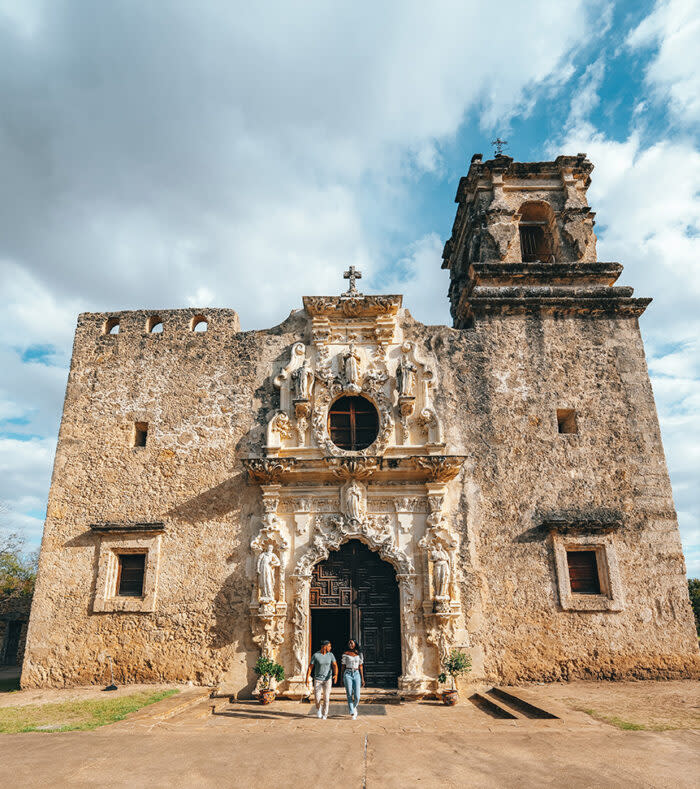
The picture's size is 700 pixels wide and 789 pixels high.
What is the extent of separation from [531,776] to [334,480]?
644 centimetres

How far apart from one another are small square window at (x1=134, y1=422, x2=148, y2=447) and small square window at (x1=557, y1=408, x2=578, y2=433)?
914 cm

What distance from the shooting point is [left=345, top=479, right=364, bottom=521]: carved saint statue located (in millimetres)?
11039

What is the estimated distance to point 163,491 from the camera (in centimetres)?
1168

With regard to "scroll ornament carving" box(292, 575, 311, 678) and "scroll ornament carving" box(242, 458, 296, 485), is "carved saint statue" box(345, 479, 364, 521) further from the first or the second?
"scroll ornament carving" box(292, 575, 311, 678)

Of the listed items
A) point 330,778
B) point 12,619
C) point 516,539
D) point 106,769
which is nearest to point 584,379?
point 516,539

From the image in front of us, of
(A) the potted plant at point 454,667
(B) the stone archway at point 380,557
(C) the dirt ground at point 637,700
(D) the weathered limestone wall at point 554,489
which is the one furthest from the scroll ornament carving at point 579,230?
(A) the potted plant at point 454,667

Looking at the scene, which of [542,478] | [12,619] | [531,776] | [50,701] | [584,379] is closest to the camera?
[531,776]

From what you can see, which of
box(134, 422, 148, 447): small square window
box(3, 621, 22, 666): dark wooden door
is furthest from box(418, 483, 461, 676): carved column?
box(3, 621, 22, 666): dark wooden door

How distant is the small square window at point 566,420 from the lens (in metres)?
12.1

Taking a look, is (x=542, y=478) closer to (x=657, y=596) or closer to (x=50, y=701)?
(x=657, y=596)

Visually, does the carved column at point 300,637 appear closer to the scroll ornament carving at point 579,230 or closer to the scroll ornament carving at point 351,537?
the scroll ornament carving at point 351,537

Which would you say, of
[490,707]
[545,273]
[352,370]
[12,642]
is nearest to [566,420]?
[545,273]

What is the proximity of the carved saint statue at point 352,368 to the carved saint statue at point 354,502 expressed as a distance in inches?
86.9

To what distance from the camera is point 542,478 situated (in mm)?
11539
